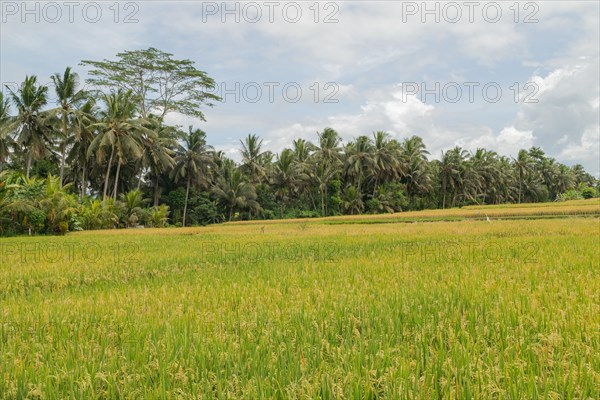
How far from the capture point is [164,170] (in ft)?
115

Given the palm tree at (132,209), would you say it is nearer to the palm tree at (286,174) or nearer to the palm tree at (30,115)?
the palm tree at (30,115)

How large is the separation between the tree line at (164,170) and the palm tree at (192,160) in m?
0.10

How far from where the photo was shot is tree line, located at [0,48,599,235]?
25594mm

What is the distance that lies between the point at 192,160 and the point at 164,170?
246cm

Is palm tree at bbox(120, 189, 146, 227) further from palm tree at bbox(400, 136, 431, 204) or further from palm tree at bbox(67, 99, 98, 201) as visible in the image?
palm tree at bbox(400, 136, 431, 204)

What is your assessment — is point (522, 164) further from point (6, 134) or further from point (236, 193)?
point (6, 134)

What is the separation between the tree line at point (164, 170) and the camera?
84.0 feet

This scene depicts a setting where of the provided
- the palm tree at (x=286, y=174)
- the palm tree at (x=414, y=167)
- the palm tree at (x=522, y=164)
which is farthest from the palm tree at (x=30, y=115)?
the palm tree at (x=522, y=164)

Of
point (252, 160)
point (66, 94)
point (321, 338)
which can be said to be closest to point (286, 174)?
point (252, 160)

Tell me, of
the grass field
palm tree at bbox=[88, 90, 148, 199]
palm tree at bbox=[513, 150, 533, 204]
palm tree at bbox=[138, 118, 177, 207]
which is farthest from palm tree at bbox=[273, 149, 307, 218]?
palm tree at bbox=[513, 150, 533, 204]

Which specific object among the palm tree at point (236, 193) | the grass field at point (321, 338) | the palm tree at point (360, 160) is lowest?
the grass field at point (321, 338)

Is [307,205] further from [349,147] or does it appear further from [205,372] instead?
[205,372]

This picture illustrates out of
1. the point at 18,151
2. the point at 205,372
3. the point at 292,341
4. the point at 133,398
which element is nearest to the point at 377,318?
the point at 292,341

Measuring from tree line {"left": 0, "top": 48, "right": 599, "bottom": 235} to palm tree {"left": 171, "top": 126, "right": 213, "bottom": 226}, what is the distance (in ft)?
0.31
